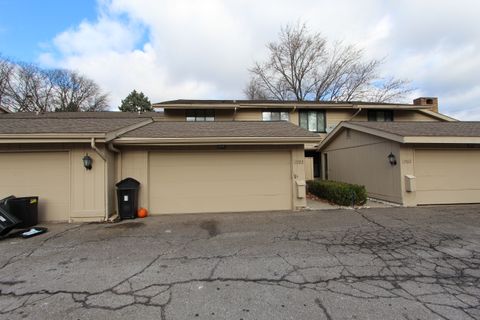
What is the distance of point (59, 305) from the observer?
9.59ft

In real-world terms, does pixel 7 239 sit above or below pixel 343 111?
below

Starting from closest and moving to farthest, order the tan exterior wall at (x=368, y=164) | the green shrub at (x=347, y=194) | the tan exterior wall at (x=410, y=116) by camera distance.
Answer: the green shrub at (x=347, y=194)
the tan exterior wall at (x=368, y=164)
the tan exterior wall at (x=410, y=116)

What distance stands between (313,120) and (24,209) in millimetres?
14270

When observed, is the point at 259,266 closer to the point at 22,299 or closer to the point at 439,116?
the point at 22,299

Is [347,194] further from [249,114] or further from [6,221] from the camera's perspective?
[6,221]

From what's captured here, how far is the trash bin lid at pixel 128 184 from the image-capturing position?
7285mm

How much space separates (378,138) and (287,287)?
27.4 ft

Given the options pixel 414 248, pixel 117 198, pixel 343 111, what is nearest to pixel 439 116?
pixel 343 111

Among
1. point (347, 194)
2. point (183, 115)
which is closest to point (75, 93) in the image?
point (183, 115)

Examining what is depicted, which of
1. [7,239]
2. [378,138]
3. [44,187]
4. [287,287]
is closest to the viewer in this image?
[287,287]

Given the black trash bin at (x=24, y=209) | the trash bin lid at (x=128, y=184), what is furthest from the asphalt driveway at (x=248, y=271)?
the trash bin lid at (x=128, y=184)

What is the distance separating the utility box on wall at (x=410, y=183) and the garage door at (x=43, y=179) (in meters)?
10.8

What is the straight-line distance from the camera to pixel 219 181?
8086mm

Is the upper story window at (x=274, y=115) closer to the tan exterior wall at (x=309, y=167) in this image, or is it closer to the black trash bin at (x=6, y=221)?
the tan exterior wall at (x=309, y=167)
